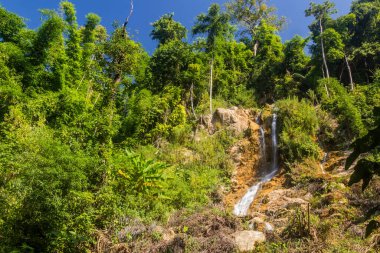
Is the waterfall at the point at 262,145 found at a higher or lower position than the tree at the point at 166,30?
lower

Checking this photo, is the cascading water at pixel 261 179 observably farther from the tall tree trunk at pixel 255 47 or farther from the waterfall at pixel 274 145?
the tall tree trunk at pixel 255 47

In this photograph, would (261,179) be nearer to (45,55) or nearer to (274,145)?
(274,145)

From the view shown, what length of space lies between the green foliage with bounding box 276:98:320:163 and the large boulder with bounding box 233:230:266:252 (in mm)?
6501

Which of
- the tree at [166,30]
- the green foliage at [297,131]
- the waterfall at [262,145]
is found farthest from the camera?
the tree at [166,30]

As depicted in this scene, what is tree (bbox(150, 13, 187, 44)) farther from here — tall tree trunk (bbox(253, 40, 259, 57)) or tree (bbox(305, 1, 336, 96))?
tree (bbox(305, 1, 336, 96))

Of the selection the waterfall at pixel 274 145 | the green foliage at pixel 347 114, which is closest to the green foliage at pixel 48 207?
the waterfall at pixel 274 145

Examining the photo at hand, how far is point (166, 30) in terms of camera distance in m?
26.9

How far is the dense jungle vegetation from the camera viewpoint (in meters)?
7.70

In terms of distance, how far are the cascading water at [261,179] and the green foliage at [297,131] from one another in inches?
17.8

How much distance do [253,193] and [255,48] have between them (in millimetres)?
17913

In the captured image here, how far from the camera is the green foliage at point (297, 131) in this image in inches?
574

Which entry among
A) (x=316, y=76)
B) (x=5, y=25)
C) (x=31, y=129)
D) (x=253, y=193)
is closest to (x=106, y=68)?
(x=31, y=129)

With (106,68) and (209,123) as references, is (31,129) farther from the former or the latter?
(209,123)

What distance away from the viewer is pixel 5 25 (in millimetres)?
17812
